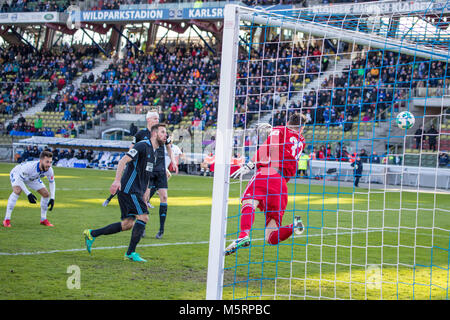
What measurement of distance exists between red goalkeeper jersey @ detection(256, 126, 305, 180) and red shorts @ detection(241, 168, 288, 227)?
11 centimetres

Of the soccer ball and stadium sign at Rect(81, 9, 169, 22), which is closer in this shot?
the soccer ball

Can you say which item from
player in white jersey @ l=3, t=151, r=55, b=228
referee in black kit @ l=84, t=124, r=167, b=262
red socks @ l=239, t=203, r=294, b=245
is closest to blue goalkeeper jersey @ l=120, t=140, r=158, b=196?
referee in black kit @ l=84, t=124, r=167, b=262

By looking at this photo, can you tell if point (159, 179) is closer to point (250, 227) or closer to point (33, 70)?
point (250, 227)

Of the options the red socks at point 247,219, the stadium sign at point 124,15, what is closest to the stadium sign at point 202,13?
the stadium sign at point 124,15

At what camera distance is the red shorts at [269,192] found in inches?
267

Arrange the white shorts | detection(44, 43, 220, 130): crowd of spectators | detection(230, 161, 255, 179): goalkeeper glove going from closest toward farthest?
detection(230, 161, 255, 179): goalkeeper glove, the white shorts, detection(44, 43, 220, 130): crowd of spectators

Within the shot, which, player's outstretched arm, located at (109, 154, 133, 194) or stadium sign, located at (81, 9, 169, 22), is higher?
stadium sign, located at (81, 9, 169, 22)

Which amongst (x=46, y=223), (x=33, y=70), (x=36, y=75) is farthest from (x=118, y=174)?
(x=33, y=70)

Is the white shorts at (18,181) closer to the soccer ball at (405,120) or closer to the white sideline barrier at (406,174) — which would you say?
the soccer ball at (405,120)

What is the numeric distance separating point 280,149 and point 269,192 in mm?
573

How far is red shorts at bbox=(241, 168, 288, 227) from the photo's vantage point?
6.78 m

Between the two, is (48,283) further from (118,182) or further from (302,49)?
(302,49)

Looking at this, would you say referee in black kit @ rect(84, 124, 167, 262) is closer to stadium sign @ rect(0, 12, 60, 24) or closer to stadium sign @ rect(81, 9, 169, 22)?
stadium sign @ rect(81, 9, 169, 22)

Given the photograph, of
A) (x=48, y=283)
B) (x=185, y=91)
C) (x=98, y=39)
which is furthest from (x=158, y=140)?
(x=98, y=39)
